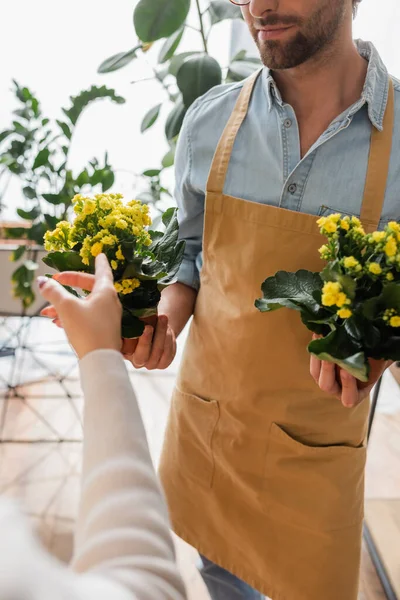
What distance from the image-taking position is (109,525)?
1.47 feet

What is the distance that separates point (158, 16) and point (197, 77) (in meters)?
0.19

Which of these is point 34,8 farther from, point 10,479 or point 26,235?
point 10,479

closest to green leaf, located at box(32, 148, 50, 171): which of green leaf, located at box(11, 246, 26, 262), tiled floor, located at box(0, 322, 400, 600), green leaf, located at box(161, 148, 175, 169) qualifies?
green leaf, located at box(11, 246, 26, 262)

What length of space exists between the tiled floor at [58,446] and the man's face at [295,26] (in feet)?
5.10

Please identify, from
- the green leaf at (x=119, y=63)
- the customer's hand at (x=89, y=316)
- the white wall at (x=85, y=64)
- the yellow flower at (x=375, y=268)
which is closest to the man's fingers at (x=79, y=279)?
the customer's hand at (x=89, y=316)

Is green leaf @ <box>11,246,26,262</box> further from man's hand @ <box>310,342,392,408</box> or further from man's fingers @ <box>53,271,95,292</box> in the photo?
man's hand @ <box>310,342,392,408</box>

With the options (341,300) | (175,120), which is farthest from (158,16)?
(341,300)

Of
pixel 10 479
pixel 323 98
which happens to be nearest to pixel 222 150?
pixel 323 98

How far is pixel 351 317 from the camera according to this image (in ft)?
2.49

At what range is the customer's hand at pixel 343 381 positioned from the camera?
80 cm

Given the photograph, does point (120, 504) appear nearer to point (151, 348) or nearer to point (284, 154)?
point (151, 348)

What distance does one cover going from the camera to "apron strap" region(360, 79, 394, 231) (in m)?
0.91

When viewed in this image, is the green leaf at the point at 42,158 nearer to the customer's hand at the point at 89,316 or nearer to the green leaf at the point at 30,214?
the green leaf at the point at 30,214

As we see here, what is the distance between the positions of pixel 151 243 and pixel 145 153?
2048mm
